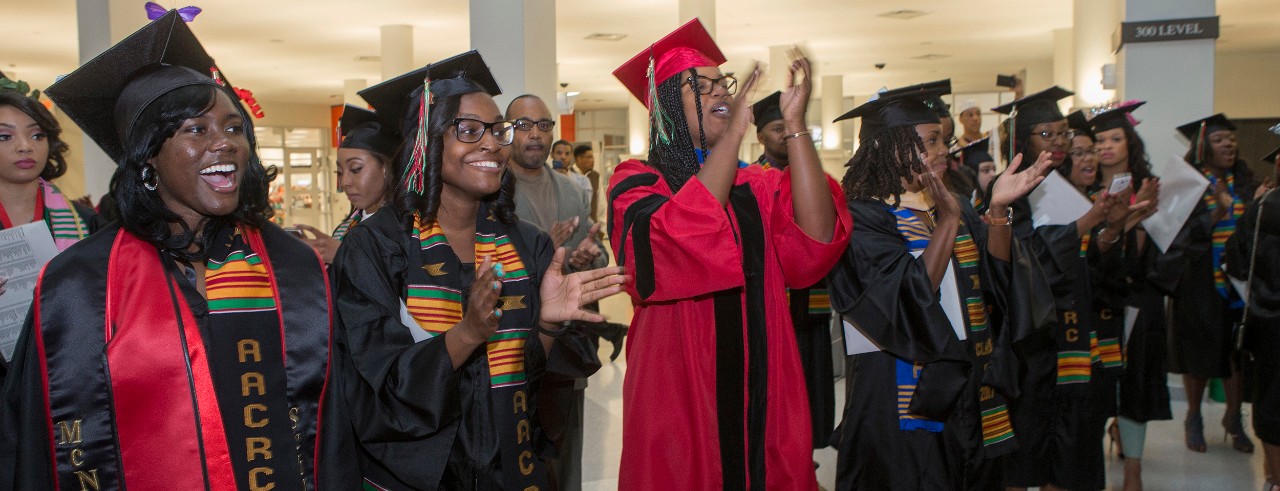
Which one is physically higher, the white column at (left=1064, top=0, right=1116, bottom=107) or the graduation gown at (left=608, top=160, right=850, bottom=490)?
the white column at (left=1064, top=0, right=1116, bottom=107)

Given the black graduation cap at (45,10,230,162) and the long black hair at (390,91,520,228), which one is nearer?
the black graduation cap at (45,10,230,162)

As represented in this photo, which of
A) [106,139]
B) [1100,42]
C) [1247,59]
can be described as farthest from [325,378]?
[1247,59]

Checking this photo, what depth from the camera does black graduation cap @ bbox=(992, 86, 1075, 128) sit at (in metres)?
3.98

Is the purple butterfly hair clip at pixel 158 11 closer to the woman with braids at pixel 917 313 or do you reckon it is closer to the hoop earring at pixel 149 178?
the hoop earring at pixel 149 178

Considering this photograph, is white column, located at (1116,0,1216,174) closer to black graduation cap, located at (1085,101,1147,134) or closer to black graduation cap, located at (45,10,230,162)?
black graduation cap, located at (1085,101,1147,134)

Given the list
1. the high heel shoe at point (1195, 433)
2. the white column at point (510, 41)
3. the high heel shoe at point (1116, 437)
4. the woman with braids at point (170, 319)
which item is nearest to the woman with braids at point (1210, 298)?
the high heel shoe at point (1195, 433)

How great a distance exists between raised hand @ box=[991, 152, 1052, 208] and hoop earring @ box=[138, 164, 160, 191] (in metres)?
2.37

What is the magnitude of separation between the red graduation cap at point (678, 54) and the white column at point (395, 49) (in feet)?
37.7

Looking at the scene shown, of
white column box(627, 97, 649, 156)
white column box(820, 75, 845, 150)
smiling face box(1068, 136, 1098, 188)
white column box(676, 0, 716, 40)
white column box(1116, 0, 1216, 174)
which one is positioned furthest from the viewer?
white column box(820, 75, 845, 150)

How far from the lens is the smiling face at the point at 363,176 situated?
325 cm

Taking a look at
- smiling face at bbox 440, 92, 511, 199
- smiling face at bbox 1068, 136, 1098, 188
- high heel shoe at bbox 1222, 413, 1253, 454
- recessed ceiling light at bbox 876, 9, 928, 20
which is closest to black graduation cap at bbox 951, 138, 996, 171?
smiling face at bbox 1068, 136, 1098, 188

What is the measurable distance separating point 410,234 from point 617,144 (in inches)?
1073

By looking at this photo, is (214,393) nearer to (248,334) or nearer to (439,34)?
(248,334)

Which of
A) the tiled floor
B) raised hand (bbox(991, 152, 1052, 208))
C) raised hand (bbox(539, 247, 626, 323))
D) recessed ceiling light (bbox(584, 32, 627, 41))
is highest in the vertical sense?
recessed ceiling light (bbox(584, 32, 627, 41))
